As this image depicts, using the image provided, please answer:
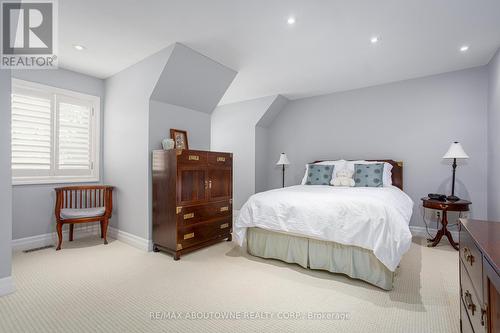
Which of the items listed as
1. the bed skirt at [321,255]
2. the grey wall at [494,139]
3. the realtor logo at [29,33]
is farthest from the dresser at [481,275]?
the realtor logo at [29,33]

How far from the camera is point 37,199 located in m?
3.30

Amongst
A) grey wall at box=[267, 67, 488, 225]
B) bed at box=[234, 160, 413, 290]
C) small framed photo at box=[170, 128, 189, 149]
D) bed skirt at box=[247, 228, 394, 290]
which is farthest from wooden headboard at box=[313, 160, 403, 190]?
small framed photo at box=[170, 128, 189, 149]

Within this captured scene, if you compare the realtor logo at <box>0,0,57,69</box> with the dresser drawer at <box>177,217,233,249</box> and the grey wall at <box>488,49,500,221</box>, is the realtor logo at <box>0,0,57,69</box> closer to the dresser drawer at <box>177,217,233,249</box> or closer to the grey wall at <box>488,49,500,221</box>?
the dresser drawer at <box>177,217,233,249</box>

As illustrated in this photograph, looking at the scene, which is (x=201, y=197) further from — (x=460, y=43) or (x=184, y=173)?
(x=460, y=43)

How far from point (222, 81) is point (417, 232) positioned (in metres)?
4.00

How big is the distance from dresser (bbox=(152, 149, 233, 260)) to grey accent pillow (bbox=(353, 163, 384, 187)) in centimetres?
214

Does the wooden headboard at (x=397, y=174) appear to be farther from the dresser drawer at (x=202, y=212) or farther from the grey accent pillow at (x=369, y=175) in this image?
the dresser drawer at (x=202, y=212)

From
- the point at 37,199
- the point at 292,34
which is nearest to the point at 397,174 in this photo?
the point at 292,34

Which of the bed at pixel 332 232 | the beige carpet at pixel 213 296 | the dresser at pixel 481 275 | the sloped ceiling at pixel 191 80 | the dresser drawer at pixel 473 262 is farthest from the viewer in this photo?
the sloped ceiling at pixel 191 80

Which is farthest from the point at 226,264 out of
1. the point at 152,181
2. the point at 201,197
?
the point at 152,181

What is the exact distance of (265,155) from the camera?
5.44 m

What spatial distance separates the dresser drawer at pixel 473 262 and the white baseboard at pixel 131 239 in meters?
3.18

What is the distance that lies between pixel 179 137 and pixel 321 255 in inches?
97.9

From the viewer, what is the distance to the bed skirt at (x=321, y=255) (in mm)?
2176
